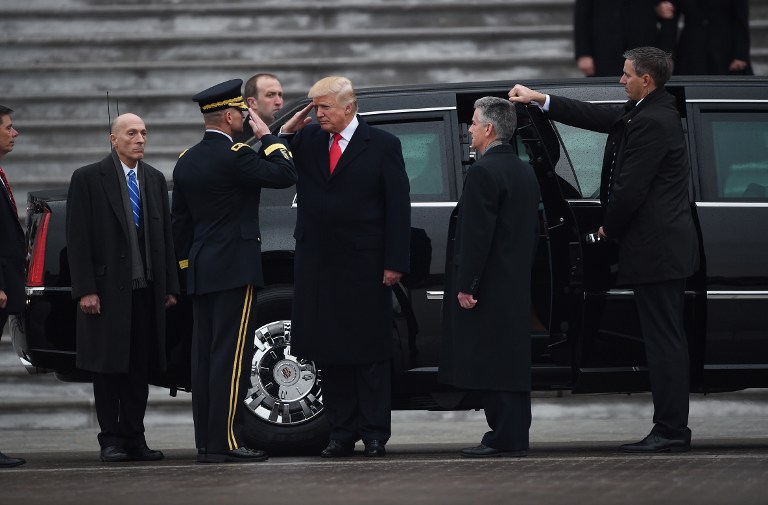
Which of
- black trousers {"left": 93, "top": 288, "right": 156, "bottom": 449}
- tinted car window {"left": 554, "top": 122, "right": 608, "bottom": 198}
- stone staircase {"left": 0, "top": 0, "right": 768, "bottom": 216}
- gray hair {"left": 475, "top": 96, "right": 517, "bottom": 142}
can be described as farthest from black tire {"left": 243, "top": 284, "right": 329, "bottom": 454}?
stone staircase {"left": 0, "top": 0, "right": 768, "bottom": 216}

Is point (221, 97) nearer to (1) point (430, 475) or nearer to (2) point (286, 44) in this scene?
(1) point (430, 475)

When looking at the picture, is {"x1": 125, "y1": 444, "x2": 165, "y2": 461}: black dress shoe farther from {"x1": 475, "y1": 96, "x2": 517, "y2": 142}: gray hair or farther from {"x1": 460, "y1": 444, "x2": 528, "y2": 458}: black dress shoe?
{"x1": 475, "y1": 96, "x2": 517, "y2": 142}: gray hair

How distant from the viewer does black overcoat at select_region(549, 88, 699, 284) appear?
30.9 ft

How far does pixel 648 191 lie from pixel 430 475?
1.94 meters

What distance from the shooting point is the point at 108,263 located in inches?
384

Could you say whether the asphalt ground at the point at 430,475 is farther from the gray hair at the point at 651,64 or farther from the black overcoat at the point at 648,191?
the gray hair at the point at 651,64

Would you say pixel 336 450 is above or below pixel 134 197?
below

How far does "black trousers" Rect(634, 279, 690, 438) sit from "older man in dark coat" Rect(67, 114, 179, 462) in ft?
8.09

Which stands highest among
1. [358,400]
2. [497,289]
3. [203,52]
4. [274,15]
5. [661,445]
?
[274,15]

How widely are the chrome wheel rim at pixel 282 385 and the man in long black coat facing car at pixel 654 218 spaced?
172cm

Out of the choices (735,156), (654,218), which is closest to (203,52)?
(735,156)

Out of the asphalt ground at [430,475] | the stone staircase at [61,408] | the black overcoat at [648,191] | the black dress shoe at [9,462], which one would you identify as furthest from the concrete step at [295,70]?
the black dress shoe at [9,462]

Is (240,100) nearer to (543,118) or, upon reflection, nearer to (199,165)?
(199,165)

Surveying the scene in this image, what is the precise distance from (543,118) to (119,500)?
3.19 meters
